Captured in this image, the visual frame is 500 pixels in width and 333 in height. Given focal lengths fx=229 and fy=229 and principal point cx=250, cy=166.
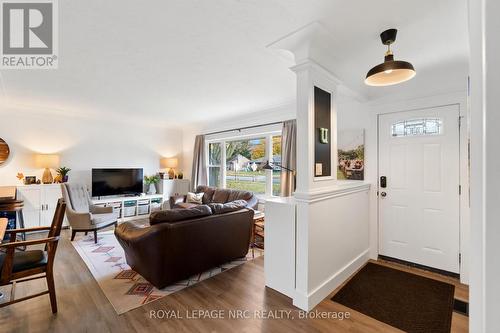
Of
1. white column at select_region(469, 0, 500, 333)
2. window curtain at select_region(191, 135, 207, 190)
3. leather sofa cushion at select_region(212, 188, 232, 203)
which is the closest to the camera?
white column at select_region(469, 0, 500, 333)

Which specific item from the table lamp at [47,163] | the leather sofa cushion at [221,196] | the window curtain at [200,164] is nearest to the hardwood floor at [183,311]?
the leather sofa cushion at [221,196]

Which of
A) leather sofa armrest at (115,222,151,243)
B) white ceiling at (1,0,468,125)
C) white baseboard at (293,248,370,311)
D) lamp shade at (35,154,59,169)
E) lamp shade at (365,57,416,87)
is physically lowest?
white baseboard at (293,248,370,311)

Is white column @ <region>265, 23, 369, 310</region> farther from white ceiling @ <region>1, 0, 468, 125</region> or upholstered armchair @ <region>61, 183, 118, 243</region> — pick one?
upholstered armchair @ <region>61, 183, 118, 243</region>

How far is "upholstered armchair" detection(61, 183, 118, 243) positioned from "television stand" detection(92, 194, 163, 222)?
0.51 metres

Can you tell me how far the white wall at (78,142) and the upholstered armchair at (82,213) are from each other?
91 cm

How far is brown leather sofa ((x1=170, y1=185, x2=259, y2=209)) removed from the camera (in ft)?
14.4

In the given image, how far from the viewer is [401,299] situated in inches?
91.8

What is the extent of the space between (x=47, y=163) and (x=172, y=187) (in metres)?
2.72

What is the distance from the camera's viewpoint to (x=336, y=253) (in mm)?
2549

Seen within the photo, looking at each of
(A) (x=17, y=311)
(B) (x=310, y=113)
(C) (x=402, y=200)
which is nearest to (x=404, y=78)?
(B) (x=310, y=113)

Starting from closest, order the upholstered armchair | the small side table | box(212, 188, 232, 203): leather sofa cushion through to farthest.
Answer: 1. the small side table
2. the upholstered armchair
3. box(212, 188, 232, 203): leather sofa cushion

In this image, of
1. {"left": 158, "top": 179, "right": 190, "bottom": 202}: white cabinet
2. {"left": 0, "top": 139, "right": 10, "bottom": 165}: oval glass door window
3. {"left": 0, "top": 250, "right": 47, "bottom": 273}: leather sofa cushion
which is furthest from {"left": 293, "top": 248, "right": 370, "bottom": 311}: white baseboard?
{"left": 0, "top": 139, "right": 10, "bottom": 165}: oval glass door window

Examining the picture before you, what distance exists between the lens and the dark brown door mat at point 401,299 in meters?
2.02

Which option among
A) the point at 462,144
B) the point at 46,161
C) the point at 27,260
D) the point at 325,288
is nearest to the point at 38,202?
the point at 46,161
